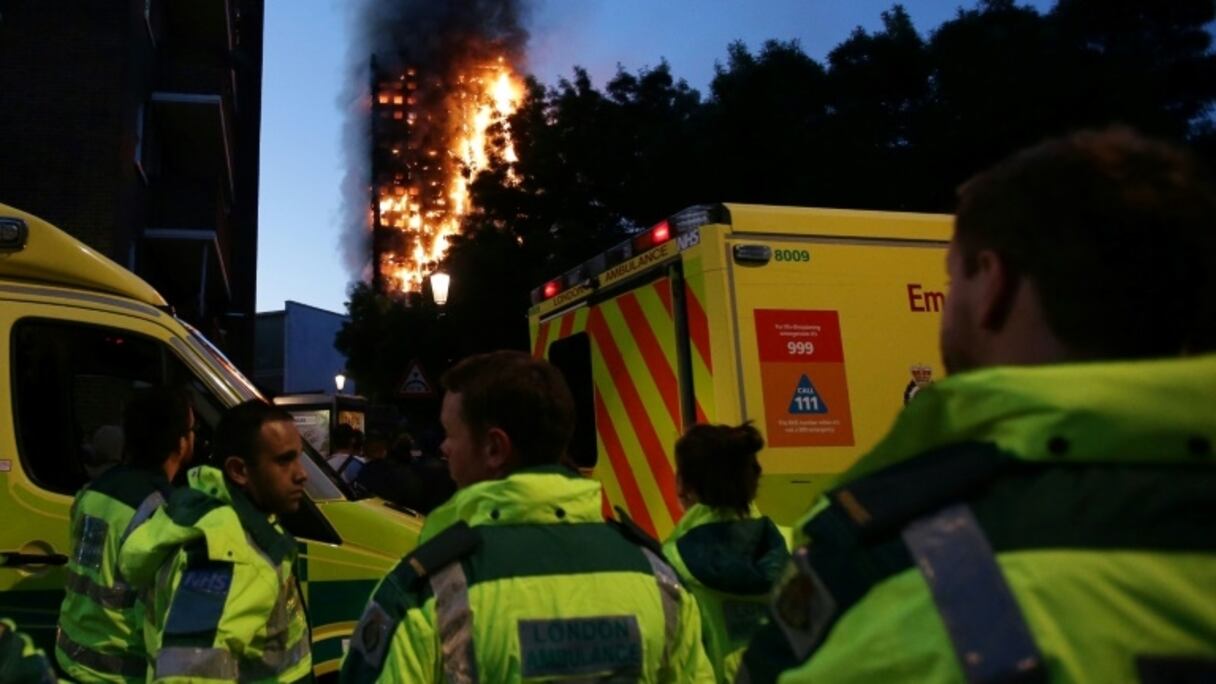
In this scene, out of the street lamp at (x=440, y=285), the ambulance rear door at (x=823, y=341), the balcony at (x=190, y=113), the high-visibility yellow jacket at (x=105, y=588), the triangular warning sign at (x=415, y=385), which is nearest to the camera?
the high-visibility yellow jacket at (x=105, y=588)

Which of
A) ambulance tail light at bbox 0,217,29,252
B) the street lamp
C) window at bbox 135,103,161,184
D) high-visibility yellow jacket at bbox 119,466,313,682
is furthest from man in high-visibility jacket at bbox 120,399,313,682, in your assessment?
window at bbox 135,103,161,184

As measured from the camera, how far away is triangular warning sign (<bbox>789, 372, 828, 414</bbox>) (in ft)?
16.7

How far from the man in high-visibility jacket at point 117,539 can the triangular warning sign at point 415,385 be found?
9.75 m

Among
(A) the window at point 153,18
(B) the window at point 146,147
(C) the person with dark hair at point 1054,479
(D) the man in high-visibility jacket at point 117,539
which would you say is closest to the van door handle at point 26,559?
(D) the man in high-visibility jacket at point 117,539

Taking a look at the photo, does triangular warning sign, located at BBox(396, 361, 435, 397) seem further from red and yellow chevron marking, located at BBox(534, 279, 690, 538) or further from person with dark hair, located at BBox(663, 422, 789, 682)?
person with dark hair, located at BBox(663, 422, 789, 682)

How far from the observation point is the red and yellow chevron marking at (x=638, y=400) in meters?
5.48

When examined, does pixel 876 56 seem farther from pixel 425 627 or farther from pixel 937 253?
pixel 425 627

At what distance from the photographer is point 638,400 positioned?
5.76 meters

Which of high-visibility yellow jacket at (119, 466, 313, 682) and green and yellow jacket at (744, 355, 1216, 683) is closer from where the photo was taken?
green and yellow jacket at (744, 355, 1216, 683)

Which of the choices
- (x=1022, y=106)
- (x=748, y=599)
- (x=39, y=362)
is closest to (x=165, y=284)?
(x=1022, y=106)

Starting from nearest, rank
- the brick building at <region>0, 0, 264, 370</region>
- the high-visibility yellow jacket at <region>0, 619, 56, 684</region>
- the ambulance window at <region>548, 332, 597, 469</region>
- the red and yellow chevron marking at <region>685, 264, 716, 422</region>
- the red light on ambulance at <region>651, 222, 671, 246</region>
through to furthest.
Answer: the high-visibility yellow jacket at <region>0, 619, 56, 684</region>
the red and yellow chevron marking at <region>685, 264, 716, 422</region>
the red light on ambulance at <region>651, 222, 671, 246</region>
the ambulance window at <region>548, 332, 597, 469</region>
the brick building at <region>0, 0, 264, 370</region>

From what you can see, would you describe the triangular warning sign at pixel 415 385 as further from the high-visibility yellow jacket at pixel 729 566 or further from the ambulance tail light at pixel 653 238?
the high-visibility yellow jacket at pixel 729 566

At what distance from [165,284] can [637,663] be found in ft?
71.2

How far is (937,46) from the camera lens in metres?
23.0
